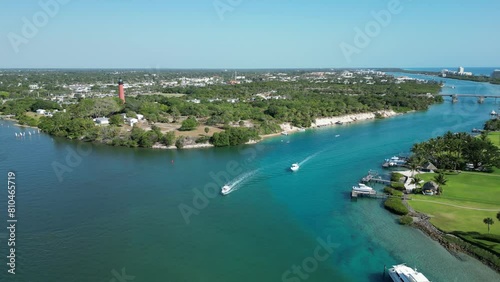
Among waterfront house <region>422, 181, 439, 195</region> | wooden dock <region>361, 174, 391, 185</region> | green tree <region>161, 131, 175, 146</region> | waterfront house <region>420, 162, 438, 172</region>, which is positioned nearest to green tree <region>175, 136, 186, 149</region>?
green tree <region>161, 131, 175, 146</region>

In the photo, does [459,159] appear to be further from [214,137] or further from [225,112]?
[225,112]

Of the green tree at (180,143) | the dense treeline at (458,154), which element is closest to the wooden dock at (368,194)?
the dense treeline at (458,154)

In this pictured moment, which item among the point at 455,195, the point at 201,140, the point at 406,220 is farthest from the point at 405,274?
the point at 201,140

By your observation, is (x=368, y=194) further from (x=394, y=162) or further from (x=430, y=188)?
(x=394, y=162)

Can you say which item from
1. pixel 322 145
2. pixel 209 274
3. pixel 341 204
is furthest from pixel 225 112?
pixel 209 274

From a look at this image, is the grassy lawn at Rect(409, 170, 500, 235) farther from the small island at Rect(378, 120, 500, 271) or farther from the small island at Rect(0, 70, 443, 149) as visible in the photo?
the small island at Rect(0, 70, 443, 149)

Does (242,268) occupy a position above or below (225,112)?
below

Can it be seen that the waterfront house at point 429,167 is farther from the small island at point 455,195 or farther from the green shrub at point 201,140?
the green shrub at point 201,140
